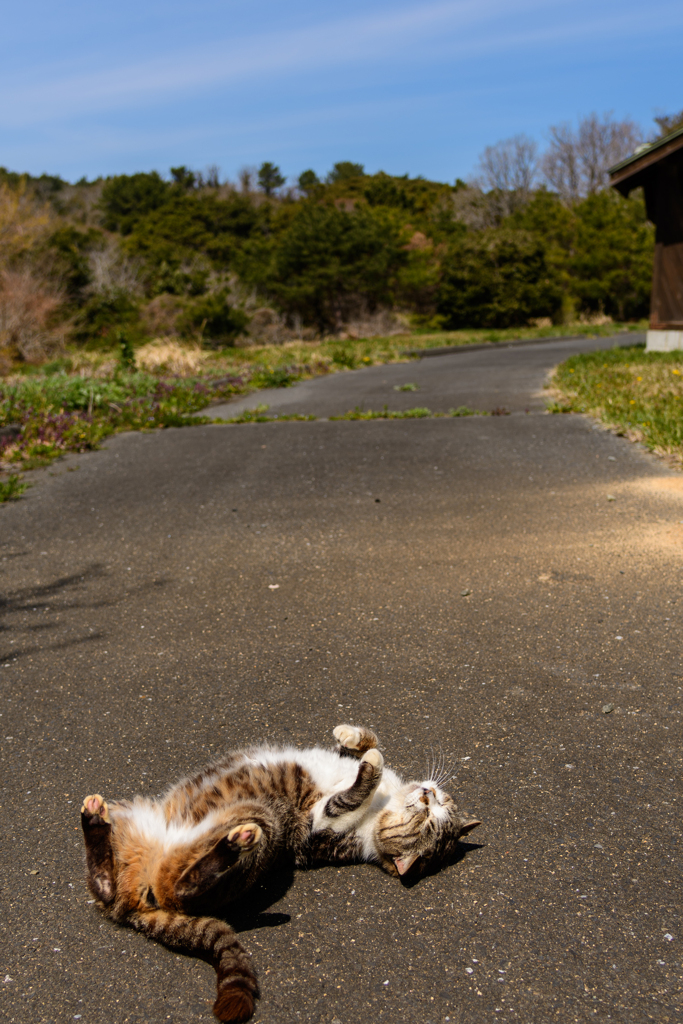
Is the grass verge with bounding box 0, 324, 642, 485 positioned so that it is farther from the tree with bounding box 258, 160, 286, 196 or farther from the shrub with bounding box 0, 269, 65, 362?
the tree with bounding box 258, 160, 286, 196

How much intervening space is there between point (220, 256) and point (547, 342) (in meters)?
19.4

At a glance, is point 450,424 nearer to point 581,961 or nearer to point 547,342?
point 581,961

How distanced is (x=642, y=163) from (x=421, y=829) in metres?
15.7

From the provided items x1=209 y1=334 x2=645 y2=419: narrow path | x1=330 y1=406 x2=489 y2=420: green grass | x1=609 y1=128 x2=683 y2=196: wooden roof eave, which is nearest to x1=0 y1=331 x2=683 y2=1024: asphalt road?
x1=330 y1=406 x2=489 y2=420: green grass

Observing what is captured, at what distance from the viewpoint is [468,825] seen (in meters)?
2.57

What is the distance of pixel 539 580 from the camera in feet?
15.5

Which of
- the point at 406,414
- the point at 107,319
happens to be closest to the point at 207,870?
the point at 406,414

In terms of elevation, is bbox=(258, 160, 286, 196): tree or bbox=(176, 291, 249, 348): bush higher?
bbox=(258, 160, 286, 196): tree

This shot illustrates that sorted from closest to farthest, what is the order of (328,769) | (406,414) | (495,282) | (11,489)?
(328,769) → (11,489) → (406,414) → (495,282)

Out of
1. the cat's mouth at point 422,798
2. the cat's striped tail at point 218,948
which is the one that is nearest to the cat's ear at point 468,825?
the cat's mouth at point 422,798

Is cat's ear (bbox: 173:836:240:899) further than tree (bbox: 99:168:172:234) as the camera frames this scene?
No

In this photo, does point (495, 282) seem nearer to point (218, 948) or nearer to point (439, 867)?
point (439, 867)

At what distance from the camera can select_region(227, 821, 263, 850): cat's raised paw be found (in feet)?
7.20

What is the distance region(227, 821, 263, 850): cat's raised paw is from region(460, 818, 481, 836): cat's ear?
2.36 ft
